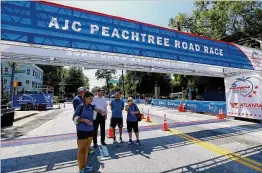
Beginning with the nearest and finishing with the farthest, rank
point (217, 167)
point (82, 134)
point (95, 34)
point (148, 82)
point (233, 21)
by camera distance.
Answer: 1. point (82, 134)
2. point (217, 167)
3. point (95, 34)
4. point (233, 21)
5. point (148, 82)

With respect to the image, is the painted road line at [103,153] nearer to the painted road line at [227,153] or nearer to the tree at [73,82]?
the painted road line at [227,153]

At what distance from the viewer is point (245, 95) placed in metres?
14.3

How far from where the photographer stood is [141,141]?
8078 millimetres

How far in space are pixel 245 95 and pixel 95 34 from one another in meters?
11.2

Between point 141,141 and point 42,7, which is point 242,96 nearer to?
point 141,141

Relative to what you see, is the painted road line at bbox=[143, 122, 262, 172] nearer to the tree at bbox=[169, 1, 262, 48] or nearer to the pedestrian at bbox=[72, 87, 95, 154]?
the pedestrian at bbox=[72, 87, 95, 154]

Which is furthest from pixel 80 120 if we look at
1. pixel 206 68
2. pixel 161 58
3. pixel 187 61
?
pixel 206 68

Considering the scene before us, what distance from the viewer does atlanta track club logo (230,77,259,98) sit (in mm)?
13883

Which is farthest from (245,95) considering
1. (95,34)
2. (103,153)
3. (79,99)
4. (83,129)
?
(83,129)

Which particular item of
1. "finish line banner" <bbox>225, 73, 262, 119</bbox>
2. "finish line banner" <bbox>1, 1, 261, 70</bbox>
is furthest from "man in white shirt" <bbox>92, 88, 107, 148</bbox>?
"finish line banner" <bbox>225, 73, 262, 119</bbox>

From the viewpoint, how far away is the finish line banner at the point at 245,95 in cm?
1354

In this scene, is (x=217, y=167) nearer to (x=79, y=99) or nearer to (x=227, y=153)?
(x=227, y=153)

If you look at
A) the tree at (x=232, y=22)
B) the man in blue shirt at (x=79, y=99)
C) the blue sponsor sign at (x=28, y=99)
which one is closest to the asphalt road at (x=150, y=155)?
the man in blue shirt at (x=79, y=99)

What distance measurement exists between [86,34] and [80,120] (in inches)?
184
